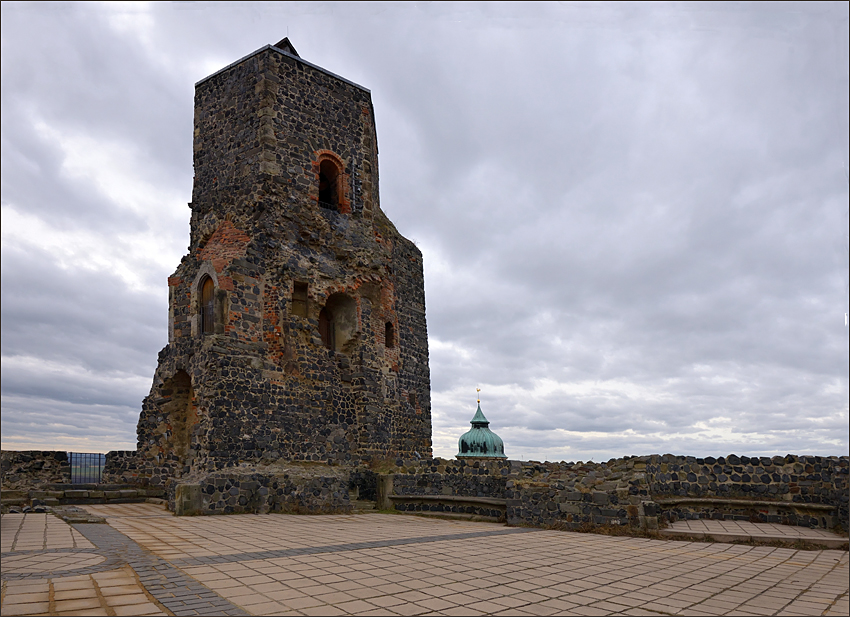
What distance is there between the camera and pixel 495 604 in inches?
200

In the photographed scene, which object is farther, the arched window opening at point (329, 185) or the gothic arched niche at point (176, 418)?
the arched window opening at point (329, 185)

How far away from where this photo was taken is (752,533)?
953 cm

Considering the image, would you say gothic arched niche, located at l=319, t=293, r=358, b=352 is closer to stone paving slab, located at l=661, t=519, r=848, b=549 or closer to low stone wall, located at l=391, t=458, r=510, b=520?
low stone wall, located at l=391, t=458, r=510, b=520

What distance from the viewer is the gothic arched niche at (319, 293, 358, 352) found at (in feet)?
61.1

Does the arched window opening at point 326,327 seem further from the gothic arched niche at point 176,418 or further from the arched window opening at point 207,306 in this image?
the gothic arched niche at point 176,418

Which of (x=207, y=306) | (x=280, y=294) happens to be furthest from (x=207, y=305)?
(x=280, y=294)

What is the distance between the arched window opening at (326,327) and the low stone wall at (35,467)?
28.6 ft

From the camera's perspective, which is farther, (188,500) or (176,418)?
(176,418)

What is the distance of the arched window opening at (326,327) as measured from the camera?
1891 centimetres

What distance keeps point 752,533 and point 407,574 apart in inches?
247

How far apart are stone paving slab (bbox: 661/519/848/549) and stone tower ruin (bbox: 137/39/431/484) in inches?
381

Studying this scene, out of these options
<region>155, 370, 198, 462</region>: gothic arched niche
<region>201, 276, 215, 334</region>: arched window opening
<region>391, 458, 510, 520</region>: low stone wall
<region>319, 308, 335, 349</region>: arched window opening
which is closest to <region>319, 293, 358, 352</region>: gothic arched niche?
<region>319, 308, 335, 349</region>: arched window opening

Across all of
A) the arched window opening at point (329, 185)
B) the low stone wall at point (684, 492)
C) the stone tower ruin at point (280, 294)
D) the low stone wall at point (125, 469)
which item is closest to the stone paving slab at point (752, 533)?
the low stone wall at point (684, 492)

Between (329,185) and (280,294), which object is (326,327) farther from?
(329,185)
